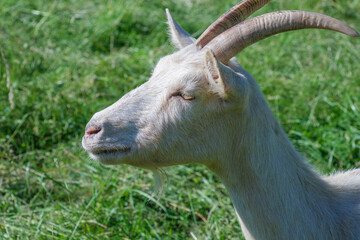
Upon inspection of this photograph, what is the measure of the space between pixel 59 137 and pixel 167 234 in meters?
1.74

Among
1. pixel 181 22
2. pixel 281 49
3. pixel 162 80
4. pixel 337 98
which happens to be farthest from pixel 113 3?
pixel 162 80

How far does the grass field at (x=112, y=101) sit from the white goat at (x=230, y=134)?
1.15 metres

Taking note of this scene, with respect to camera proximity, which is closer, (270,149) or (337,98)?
(270,149)

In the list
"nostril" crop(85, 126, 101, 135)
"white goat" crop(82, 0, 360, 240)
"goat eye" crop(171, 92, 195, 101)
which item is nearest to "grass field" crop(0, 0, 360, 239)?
"white goat" crop(82, 0, 360, 240)

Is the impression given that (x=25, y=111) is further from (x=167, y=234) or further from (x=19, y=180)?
(x=167, y=234)

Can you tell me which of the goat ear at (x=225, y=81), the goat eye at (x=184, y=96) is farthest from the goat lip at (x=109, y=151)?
the goat ear at (x=225, y=81)

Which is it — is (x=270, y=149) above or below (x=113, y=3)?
below

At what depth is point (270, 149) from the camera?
113 inches

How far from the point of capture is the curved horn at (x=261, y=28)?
2635mm

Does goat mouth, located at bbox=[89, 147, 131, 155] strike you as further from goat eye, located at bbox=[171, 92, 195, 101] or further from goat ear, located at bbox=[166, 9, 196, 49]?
goat ear, located at bbox=[166, 9, 196, 49]

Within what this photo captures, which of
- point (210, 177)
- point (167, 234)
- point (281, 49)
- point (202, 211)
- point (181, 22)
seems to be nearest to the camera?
point (167, 234)

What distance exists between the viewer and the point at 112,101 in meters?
5.55

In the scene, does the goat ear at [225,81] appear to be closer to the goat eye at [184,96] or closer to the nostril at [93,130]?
the goat eye at [184,96]

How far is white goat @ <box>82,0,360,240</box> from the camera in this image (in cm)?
273
